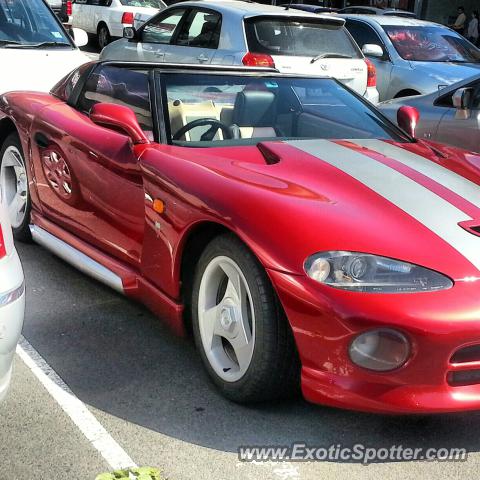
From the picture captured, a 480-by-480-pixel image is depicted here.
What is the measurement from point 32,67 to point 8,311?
5.52 m

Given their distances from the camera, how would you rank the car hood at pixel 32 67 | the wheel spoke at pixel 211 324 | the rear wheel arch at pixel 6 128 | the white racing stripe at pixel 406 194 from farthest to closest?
1. the car hood at pixel 32 67
2. the rear wheel arch at pixel 6 128
3. the wheel spoke at pixel 211 324
4. the white racing stripe at pixel 406 194

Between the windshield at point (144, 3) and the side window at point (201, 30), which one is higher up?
the side window at point (201, 30)

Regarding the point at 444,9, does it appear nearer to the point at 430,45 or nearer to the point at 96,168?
the point at 430,45

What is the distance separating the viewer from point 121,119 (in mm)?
4016

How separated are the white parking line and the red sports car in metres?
0.55

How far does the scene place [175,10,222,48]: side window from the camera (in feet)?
29.2

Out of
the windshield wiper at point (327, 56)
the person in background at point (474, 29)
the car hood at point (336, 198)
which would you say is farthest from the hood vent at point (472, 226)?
the person in background at point (474, 29)

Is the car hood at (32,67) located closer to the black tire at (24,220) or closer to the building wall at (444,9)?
the black tire at (24,220)

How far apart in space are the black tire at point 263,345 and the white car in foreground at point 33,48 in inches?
195

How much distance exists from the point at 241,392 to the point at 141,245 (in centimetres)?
99

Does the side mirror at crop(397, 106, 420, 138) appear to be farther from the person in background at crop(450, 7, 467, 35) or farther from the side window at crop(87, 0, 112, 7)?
the person in background at crop(450, 7, 467, 35)

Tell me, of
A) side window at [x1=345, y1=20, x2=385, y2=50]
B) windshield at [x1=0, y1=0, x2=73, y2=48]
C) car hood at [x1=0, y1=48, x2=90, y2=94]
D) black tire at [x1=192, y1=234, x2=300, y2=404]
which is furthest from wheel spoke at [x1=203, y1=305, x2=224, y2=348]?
side window at [x1=345, y1=20, x2=385, y2=50]

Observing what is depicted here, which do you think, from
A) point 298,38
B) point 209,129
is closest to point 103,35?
point 298,38

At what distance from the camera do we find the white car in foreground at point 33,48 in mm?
7719
